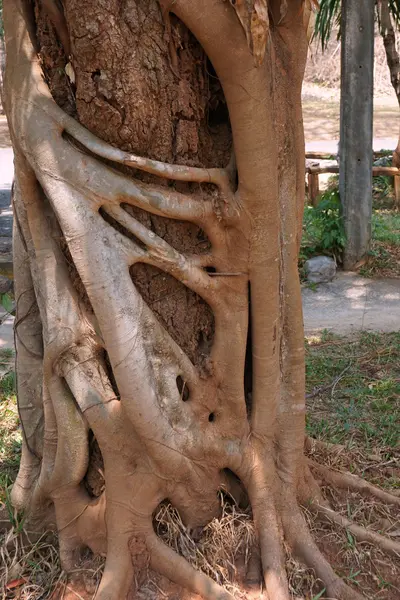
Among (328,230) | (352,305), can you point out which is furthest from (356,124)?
(352,305)

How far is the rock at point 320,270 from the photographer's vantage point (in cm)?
816

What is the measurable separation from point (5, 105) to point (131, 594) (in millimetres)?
1964

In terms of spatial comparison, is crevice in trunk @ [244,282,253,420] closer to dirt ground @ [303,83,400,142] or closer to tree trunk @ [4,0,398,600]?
tree trunk @ [4,0,398,600]

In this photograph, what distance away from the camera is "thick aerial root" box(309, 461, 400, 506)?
3.56m

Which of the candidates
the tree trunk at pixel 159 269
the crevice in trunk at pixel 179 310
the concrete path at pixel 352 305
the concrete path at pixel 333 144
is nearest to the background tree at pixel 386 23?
the concrete path at pixel 352 305

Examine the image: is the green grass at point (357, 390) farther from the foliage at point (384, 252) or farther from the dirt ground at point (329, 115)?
the dirt ground at point (329, 115)

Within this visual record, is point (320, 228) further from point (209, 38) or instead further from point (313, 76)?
point (313, 76)

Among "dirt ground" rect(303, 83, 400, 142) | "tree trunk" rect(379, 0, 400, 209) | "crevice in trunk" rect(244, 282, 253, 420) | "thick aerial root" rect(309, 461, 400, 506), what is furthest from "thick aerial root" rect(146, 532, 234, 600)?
"dirt ground" rect(303, 83, 400, 142)

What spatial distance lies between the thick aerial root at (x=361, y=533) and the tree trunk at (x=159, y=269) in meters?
0.20

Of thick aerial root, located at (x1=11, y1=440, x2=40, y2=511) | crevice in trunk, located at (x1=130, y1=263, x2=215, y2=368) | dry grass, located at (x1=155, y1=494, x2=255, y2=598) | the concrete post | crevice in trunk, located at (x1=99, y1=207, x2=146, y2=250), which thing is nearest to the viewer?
crevice in trunk, located at (x1=99, y1=207, x2=146, y2=250)

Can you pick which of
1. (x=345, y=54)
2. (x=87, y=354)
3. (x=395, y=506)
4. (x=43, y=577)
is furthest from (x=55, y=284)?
(x=345, y=54)

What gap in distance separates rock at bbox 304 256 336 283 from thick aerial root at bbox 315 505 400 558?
196 inches

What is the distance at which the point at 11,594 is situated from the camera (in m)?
3.03

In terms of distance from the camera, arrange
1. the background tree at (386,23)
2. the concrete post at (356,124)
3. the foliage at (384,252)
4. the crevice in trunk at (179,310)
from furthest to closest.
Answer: the background tree at (386,23) < the foliage at (384,252) < the concrete post at (356,124) < the crevice in trunk at (179,310)
